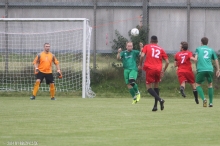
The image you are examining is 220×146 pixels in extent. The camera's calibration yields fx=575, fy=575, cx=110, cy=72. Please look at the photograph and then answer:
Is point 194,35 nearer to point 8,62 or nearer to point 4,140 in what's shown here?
point 8,62

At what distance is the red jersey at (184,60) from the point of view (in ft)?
56.4

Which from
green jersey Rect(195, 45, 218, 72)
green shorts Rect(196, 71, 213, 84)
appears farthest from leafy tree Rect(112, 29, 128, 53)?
green jersey Rect(195, 45, 218, 72)

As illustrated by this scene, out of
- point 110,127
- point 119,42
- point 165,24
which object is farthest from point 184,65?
point 110,127

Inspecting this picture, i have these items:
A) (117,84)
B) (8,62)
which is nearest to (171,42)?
(117,84)

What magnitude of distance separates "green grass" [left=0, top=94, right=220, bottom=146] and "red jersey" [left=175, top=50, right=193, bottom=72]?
3409 mm

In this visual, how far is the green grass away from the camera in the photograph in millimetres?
8383

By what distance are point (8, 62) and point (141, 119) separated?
11376 millimetres

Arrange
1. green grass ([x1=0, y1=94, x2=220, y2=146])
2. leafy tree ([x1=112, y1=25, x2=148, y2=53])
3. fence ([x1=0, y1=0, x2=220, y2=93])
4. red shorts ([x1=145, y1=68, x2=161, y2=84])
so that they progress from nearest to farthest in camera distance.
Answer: green grass ([x1=0, y1=94, x2=220, y2=146]), red shorts ([x1=145, y1=68, x2=161, y2=84]), leafy tree ([x1=112, y1=25, x2=148, y2=53]), fence ([x1=0, y1=0, x2=220, y2=93])

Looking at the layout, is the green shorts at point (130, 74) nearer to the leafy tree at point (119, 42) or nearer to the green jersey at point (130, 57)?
the green jersey at point (130, 57)

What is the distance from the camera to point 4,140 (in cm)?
836

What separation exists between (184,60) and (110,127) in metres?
7.60

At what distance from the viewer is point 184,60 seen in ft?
56.6

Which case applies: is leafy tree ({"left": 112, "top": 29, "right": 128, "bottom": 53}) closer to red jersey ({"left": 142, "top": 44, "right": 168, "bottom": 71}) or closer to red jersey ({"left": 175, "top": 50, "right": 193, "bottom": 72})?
red jersey ({"left": 175, "top": 50, "right": 193, "bottom": 72})

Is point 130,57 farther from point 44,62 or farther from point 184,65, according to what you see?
point 44,62
